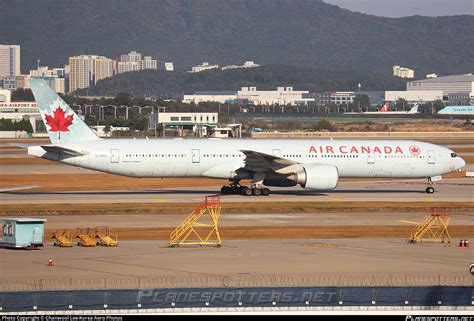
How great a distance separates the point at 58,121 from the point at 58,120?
0.09 metres

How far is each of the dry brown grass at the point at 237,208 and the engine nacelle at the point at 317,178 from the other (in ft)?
8.02

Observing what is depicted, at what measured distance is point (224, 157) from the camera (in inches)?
2724

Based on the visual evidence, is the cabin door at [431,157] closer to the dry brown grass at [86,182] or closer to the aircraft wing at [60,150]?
the dry brown grass at [86,182]

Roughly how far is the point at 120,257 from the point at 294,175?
27743 mm

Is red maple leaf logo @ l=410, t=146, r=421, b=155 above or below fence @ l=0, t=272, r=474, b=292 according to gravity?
above

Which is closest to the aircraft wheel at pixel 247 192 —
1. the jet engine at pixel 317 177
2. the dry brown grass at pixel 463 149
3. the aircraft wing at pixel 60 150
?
the jet engine at pixel 317 177

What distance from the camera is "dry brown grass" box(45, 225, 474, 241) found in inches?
1948

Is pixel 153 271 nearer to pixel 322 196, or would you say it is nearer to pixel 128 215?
pixel 128 215

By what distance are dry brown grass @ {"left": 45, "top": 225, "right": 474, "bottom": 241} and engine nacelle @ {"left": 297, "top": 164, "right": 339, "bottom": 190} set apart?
14064 millimetres

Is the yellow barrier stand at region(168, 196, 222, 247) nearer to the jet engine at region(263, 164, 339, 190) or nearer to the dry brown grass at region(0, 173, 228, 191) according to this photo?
the jet engine at region(263, 164, 339, 190)

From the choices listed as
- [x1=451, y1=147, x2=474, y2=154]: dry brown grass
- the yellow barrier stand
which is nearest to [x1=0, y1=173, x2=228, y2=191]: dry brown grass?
the yellow barrier stand

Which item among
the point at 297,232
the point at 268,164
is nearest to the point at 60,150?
the point at 268,164

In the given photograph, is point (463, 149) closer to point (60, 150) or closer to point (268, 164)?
point (268, 164)

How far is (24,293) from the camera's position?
3089 centimetres
